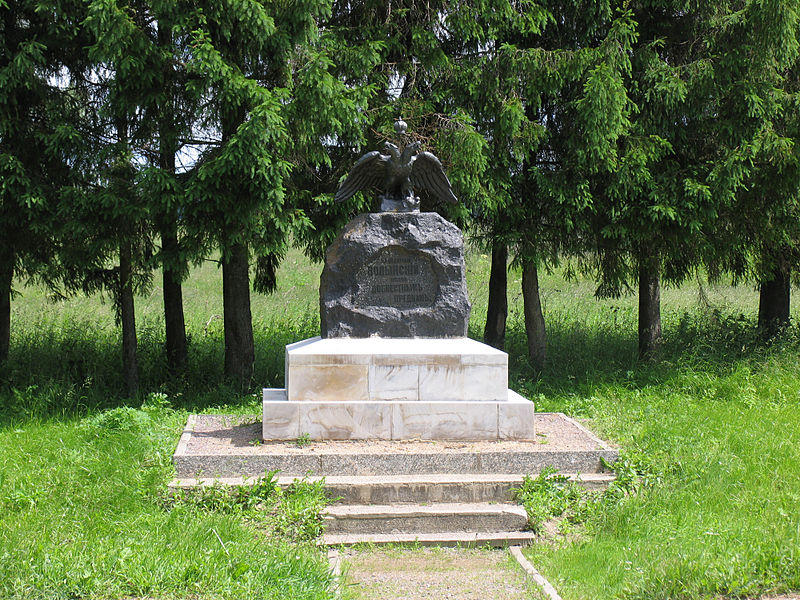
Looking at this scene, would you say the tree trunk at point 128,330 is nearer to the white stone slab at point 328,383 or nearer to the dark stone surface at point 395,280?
the dark stone surface at point 395,280

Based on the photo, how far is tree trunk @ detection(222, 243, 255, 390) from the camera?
9578 mm

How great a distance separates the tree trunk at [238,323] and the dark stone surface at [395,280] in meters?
2.75

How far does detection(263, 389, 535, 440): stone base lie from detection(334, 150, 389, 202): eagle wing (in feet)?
6.95

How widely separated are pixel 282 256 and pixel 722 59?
19.5 feet

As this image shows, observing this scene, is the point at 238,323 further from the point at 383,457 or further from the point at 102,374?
the point at 383,457

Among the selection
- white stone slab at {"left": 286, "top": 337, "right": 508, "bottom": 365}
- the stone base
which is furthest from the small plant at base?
white stone slab at {"left": 286, "top": 337, "right": 508, "bottom": 365}

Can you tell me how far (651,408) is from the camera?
8336mm

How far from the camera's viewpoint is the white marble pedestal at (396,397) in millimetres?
6395

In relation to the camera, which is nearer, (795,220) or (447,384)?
(447,384)

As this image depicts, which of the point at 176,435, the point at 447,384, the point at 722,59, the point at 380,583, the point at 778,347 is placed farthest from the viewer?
the point at 778,347

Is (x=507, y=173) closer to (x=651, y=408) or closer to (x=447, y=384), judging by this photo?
→ (x=651, y=408)

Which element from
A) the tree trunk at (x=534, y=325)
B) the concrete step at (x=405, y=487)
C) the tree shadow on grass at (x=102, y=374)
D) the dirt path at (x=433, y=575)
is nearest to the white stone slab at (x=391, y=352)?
the concrete step at (x=405, y=487)

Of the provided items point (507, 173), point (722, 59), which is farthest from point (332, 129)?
point (722, 59)

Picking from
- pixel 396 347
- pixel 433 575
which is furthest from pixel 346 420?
pixel 433 575
